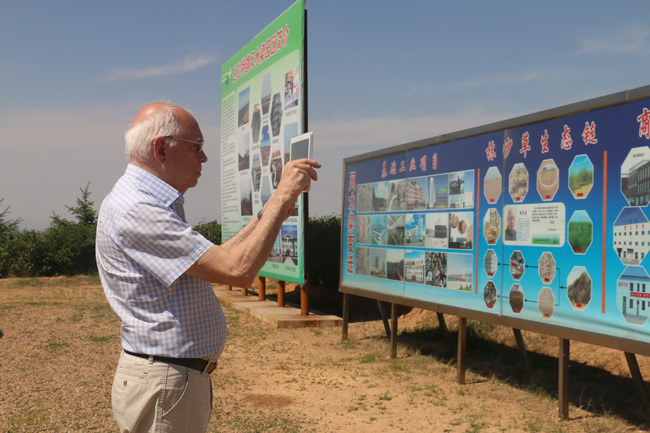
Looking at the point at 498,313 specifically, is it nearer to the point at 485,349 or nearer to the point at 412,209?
the point at 412,209

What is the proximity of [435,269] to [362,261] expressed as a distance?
6.05ft

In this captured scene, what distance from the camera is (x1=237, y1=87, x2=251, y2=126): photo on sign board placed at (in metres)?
12.9

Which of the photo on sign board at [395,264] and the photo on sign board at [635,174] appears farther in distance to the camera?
the photo on sign board at [395,264]

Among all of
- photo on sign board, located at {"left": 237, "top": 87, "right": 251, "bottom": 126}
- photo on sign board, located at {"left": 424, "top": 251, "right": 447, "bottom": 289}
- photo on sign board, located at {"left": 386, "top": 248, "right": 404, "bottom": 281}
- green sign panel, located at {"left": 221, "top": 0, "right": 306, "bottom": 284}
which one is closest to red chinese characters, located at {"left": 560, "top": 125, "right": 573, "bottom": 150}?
photo on sign board, located at {"left": 424, "top": 251, "right": 447, "bottom": 289}

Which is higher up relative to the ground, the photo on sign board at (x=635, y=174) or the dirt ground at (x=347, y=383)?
the photo on sign board at (x=635, y=174)

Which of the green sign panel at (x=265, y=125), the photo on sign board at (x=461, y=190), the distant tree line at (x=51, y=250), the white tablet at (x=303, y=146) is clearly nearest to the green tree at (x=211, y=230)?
the distant tree line at (x=51, y=250)

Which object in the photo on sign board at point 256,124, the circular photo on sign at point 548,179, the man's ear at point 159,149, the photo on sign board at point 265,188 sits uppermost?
the photo on sign board at point 256,124

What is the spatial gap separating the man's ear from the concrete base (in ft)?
26.6

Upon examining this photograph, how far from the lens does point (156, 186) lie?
2082 millimetres

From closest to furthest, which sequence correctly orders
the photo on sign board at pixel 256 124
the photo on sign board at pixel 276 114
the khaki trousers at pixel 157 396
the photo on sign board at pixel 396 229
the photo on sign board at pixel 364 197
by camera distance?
1. the khaki trousers at pixel 157 396
2. the photo on sign board at pixel 396 229
3. the photo on sign board at pixel 364 197
4. the photo on sign board at pixel 276 114
5. the photo on sign board at pixel 256 124

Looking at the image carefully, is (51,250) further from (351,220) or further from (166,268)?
(166,268)

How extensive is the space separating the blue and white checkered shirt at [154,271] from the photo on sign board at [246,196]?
10657 millimetres

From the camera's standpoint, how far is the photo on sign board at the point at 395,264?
24.2ft

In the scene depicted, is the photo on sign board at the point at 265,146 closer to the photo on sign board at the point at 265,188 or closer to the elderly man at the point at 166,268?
the photo on sign board at the point at 265,188
